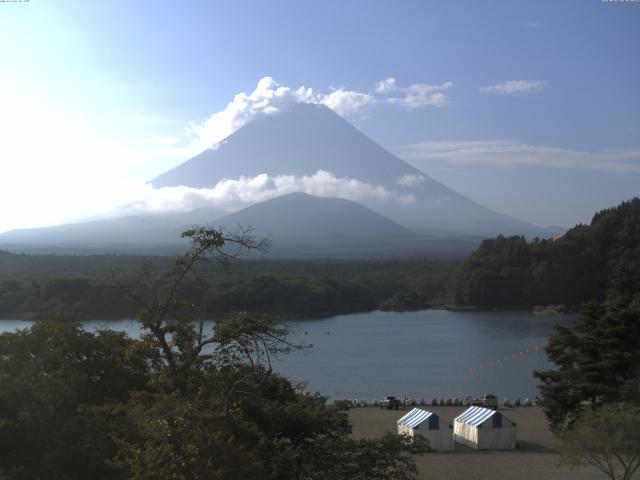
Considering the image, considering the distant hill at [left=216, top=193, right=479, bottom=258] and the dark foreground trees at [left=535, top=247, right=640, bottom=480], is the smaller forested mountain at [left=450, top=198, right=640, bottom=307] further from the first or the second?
the distant hill at [left=216, top=193, right=479, bottom=258]

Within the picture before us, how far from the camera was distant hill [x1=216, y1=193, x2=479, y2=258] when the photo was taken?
70000 mm

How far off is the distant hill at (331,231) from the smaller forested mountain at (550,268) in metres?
32.8

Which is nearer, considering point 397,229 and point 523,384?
point 523,384

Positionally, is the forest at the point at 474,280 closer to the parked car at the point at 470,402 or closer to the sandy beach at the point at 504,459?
the parked car at the point at 470,402

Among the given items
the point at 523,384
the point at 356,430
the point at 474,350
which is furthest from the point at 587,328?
the point at 474,350

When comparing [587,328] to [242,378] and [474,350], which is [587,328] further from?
[474,350]

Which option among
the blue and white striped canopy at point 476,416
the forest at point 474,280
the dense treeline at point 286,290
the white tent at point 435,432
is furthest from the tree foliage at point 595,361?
the forest at point 474,280

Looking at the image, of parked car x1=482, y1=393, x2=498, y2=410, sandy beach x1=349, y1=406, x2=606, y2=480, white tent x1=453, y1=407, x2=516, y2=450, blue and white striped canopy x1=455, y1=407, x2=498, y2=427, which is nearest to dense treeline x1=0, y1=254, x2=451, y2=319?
parked car x1=482, y1=393, x2=498, y2=410

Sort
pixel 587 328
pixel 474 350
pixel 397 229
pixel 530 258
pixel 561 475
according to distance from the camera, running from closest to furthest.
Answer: pixel 561 475, pixel 587 328, pixel 474 350, pixel 530 258, pixel 397 229

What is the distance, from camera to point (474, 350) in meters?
20.1

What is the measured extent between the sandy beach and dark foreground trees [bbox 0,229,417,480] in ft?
8.40

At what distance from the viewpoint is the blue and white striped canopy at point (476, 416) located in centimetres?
948

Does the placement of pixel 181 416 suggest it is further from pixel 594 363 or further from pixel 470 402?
pixel 470 402

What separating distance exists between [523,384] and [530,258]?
56.3 feet
